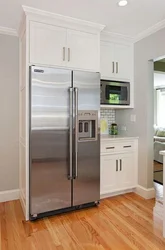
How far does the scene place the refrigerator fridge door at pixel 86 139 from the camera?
2.65m

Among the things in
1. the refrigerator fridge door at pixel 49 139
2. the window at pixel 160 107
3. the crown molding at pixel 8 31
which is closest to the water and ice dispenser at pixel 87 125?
the refrigerator fridge door at pixel 49 139

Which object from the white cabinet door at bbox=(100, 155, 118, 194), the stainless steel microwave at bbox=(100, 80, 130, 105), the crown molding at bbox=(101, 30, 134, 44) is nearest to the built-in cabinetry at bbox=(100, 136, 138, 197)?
the white cabinet door at bbox=(100, 155, 118, 194)

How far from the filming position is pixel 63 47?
264 centimetres

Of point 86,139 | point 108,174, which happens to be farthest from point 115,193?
point 86,139

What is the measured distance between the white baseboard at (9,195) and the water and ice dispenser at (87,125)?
1.39m

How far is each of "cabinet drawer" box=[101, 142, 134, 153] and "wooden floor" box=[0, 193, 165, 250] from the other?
817 millimetres

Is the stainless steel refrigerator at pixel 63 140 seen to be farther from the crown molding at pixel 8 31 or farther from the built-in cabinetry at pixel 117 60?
the crown molding at pixel 8 31

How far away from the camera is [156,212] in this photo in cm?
264

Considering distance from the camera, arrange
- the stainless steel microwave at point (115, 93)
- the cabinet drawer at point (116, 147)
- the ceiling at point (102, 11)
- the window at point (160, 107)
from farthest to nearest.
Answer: the window at point (160, 107), the stainless steel microwave at point (115, 93), the cabinet drawer at point (116, 147), the ceiling at point (102, 11)

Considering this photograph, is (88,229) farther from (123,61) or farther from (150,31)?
(150,31)

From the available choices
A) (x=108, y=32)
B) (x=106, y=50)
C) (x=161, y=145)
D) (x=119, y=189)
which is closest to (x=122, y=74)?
(x=106, y=50)

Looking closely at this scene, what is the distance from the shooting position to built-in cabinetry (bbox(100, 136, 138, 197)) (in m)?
3.08

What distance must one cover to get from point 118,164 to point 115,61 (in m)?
1.72

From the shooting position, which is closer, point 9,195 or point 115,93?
point 9,195
